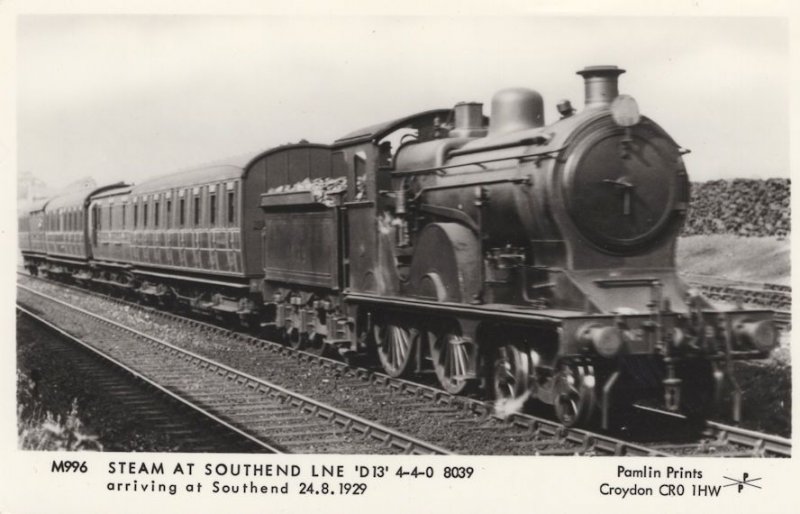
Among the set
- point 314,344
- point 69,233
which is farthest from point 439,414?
point 69,233

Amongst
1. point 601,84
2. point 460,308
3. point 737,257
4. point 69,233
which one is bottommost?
point 460,308

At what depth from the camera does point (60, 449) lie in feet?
26.6

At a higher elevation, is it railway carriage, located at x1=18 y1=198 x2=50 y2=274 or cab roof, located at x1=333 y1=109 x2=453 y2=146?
cab roof, located at x1=333 y1=109 x2=453 y2=146

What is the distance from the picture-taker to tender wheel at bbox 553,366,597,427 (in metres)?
8.22

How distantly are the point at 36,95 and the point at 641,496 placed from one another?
7.36m

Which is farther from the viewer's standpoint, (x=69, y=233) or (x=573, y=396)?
(x=69, y=233)

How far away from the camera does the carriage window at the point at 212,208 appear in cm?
1756

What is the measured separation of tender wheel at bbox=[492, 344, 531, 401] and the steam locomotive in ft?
0.06

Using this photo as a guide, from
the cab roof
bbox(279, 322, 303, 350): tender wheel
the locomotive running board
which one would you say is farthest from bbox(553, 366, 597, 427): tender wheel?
bbox(279, 322, 303, 350): tender wheel

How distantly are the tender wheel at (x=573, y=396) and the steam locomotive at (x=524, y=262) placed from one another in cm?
2

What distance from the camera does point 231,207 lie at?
1688cm

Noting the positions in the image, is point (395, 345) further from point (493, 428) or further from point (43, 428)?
point (43, 428)

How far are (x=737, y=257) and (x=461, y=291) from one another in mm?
11357

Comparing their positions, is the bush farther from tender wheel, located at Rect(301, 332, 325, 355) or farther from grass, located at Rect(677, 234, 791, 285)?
tender wheel, located at Rect(301, 332, 325, 355)
